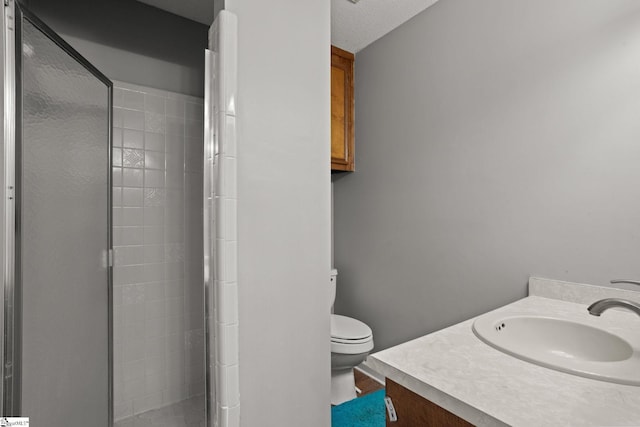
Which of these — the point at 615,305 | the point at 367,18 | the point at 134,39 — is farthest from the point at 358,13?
the point at 615,305

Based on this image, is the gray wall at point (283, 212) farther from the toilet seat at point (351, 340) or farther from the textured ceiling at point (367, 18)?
the textured ceiling at point (367, 18)

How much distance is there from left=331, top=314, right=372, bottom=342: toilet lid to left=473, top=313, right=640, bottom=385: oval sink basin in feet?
3.07

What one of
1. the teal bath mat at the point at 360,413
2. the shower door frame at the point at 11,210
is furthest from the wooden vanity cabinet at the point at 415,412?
the shower door frame at the point at 11,210

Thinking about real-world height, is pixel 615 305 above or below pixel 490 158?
below

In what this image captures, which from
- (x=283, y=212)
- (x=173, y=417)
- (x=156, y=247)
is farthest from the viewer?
(x=156, y=247)

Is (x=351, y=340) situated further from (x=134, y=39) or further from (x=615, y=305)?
(x=134, y=39)

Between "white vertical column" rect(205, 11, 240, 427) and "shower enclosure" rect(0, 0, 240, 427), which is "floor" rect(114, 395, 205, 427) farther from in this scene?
"white vertical column" rect(205, 11, 240, 427)

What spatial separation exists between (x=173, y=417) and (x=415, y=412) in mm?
1708

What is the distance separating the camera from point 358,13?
1.84m

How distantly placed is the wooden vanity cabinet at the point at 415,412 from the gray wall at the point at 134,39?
6.76ft

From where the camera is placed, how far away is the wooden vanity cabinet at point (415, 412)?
60 centimetres

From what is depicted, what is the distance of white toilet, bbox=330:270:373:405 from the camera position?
5.59ft

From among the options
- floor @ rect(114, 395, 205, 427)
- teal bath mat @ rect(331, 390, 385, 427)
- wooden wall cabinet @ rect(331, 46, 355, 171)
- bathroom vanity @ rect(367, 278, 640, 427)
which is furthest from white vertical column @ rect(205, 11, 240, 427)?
wooden wall cabinet @ rect(331, 46, 355, 171)

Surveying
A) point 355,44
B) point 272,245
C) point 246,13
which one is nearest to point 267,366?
point 272,245
